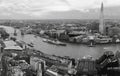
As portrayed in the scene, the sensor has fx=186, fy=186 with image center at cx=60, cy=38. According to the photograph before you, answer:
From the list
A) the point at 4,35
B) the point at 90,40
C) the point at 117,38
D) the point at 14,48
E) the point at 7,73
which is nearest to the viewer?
the point at 7,73

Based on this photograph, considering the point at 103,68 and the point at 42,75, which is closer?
the point at 103,68

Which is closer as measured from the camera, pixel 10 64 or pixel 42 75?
pixel 42 75

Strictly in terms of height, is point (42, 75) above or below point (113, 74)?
below

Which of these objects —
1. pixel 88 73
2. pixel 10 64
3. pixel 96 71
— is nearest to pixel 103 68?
pixel 96 71

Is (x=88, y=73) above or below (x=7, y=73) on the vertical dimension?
above

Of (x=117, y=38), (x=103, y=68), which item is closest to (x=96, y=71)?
(x=103, y=68)

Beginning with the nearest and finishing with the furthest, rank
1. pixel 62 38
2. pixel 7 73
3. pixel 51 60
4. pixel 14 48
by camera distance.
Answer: pixel 7 73
pixel 51 60
pixel 14 48
pixel 62 38

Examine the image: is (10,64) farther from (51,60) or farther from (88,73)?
(88,73)

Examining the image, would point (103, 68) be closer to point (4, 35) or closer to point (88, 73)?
point (88, 73)

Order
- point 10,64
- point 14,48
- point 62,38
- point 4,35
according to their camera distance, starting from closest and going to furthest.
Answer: point 10,64 < point 14,48 < point 62,38 < point 4,35
